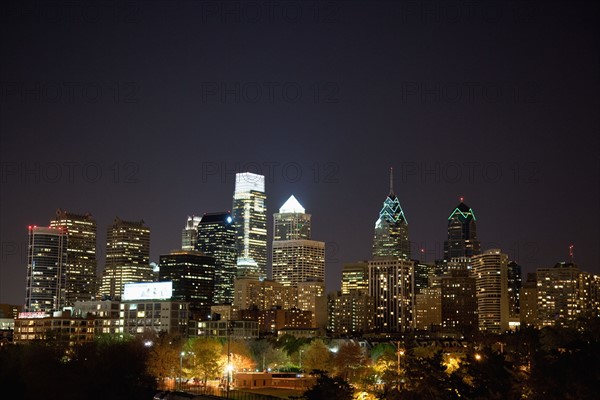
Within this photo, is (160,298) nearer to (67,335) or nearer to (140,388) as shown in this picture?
Answer: (67,335)

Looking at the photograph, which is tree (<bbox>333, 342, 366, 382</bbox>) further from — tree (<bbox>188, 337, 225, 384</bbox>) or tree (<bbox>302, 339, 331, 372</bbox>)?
tree (<bbox>188, 337, 225, 384</bbox>)

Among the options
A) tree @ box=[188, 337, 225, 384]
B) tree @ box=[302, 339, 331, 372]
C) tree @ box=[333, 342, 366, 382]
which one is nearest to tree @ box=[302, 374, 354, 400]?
tree @ box=[333, 342, 366, 382]

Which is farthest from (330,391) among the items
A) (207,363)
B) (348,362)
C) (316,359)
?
(316,359)

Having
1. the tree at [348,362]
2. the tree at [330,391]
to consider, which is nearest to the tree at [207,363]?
the tree at [348,362]

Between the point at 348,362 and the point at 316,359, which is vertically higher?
the point at 316,359

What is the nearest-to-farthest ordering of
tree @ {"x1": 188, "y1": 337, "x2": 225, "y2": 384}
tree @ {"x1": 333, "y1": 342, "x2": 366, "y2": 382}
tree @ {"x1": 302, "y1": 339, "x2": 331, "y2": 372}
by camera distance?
tree @ {"x1": 333, "y1": 342, "x2": 366, "y2": 382} → tree @ {"x1": 188, "y1": 337, "x2": 225, "y2": 384} → tree @ {"x1": 302, "y1": 339, "x2": 331, "y2": 372}

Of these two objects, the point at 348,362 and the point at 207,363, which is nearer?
the point at 207,363

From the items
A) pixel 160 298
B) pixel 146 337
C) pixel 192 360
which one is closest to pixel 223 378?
pixel 192 360

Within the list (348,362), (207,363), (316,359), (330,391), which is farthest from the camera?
(316,359)

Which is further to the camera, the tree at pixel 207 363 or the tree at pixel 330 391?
the tree at pixel 207 363

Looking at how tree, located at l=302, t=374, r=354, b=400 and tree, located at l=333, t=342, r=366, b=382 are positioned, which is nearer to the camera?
tree, located at l=302, t=374, r=354, b=400

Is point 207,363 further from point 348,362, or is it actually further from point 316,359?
point 348,362

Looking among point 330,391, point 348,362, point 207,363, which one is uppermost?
point 348,362

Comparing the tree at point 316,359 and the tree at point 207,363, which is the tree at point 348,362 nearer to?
the tree at point 316,359
